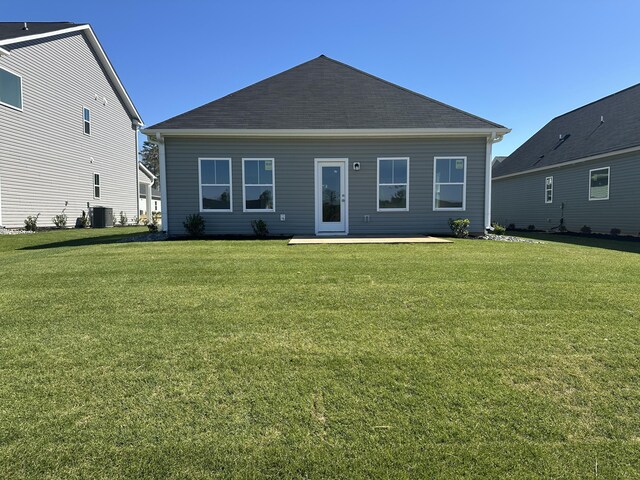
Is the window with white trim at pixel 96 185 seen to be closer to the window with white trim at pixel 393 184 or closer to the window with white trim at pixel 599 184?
the window with white trim at pixel 393 184

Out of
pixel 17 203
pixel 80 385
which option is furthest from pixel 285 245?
pixel 17 203

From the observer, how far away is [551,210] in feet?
55.2

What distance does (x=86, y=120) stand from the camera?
Result: 16.6 meters

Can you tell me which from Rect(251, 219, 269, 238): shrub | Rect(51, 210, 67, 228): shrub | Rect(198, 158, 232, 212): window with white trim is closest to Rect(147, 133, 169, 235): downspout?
Rect(198, 158, 232, 212): window with white trim

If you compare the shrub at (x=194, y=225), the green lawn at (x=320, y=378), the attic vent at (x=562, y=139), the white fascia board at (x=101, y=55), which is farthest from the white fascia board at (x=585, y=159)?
the white fascia board at (x=101, y=55)

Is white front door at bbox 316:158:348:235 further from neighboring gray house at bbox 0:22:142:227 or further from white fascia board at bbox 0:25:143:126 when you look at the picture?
white fascia board at bbox 0:25:143:126

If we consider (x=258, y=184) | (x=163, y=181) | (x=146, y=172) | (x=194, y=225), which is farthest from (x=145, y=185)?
(x=258, y=184)

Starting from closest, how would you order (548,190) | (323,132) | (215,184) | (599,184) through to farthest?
1. (323,132)
2. (215,184)
3. (599,184)
4. (548,190)

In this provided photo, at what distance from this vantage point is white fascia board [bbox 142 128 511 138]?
10.1 m

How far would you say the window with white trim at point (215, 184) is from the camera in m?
10.6

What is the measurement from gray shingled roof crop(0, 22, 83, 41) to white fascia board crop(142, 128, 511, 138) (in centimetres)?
779

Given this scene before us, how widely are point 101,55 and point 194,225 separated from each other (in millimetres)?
13038

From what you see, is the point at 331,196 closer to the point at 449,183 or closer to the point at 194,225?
the point at 449,183

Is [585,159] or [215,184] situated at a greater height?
[585,159]
